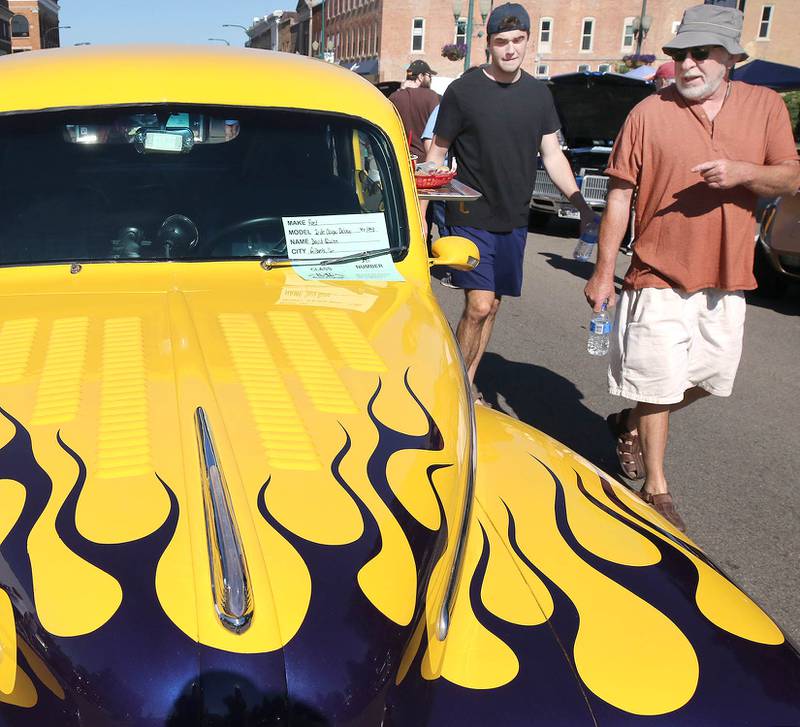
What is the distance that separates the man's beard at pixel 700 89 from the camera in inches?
141

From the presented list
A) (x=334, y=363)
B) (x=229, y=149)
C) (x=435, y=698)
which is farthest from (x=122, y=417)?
(x=229, y=149)

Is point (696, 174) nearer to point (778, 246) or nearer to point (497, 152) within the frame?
point (497, 152)

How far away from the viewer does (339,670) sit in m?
1.42

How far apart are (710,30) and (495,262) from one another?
5.85 ft

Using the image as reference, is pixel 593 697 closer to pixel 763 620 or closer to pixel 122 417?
pixel 763 620

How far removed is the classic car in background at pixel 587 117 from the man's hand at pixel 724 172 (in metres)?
10.2

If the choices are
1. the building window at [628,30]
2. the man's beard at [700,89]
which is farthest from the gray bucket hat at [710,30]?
the building window at [628,30]

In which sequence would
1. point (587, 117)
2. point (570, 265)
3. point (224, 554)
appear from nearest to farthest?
point (224, 554) → point (570, 265) → point (587, 117)

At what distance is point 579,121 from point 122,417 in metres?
15.7

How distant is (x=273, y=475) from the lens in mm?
1722

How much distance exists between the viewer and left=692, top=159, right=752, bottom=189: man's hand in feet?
11.3

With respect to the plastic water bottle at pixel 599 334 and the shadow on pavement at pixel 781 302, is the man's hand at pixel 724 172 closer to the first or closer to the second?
the plastic water bottle at pixel 599 334

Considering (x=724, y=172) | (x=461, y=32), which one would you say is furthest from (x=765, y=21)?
(x=724, y=172)

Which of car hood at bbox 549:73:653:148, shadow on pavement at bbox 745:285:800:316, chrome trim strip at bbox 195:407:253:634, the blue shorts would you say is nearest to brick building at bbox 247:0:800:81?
car hood at bbox 549:73:653:148
